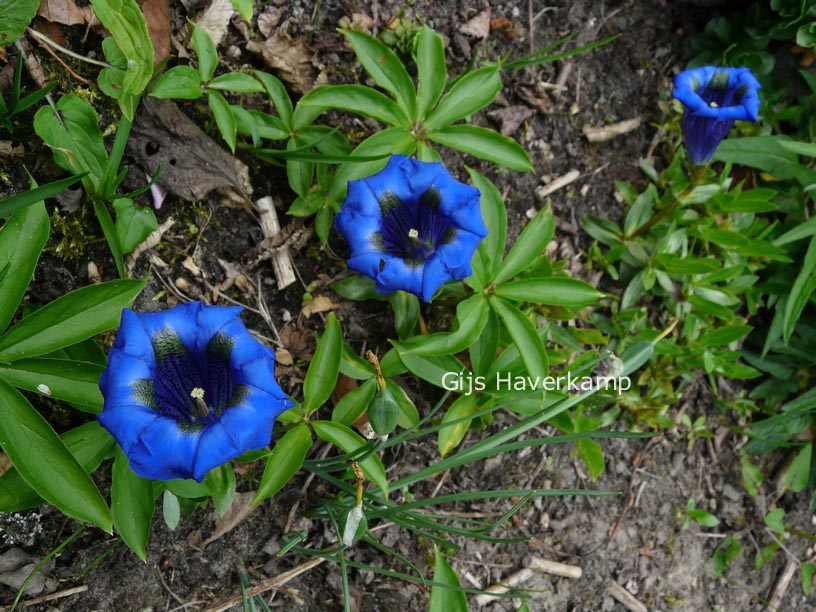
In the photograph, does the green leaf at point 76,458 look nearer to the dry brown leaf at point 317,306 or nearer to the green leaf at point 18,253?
the green leaf at point 18,253

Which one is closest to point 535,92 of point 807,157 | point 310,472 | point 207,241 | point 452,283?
point 452,283

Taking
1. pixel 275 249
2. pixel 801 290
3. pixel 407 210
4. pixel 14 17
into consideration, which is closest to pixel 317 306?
pixel 275 249

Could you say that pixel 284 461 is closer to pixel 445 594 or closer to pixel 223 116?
pixel 445 594

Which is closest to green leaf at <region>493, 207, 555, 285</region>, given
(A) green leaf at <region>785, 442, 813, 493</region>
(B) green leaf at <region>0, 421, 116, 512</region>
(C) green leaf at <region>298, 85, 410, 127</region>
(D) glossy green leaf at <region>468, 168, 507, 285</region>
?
(D) glossy green leaf at <region>468, 168, 507, 285</region>

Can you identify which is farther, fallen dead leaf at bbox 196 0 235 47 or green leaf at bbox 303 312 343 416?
fallen dead leaf at bbox 196 0 235 47

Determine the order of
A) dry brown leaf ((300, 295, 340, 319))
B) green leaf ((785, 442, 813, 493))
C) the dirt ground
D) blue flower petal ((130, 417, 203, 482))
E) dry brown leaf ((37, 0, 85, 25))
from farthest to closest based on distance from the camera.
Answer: green leaf ((785, 442, 813, 493)), dry brown leaf ((300, 295, 340, 319)), the dirt ground, dry brown leaf ((37, 0, 85, 25)), blue flower petal ((130, 417, 203, 482))

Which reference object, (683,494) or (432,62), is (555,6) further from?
(683,494)

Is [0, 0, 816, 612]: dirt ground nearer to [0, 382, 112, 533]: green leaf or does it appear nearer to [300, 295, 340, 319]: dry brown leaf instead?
[300, 295, 340, 319]: dry brown leaf
